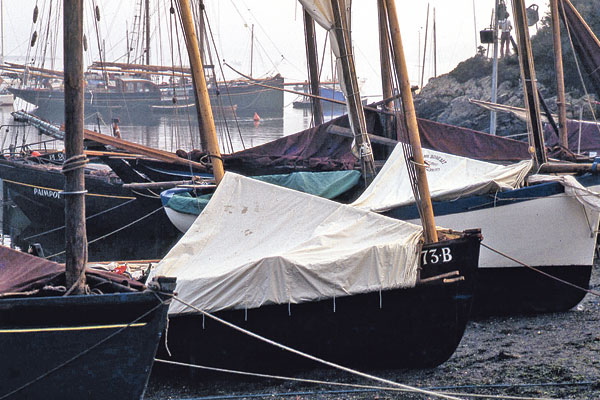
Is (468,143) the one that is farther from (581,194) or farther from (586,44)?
(581,194)

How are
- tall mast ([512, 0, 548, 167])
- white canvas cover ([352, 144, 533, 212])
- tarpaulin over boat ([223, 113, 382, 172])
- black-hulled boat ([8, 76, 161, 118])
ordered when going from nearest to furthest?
white canvas cover ([352, 144, 533, 212]) → tall mast ([512, 0, 548, 167]) → tarpaulin over boat ([223, 113, 382, 172]) → black-hulled boat ([8, 76, 161, 118])

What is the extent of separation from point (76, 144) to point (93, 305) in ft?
4.95

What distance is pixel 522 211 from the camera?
11117 mm

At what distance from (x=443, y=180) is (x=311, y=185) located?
3.03 meters

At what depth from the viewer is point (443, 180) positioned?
498 inches

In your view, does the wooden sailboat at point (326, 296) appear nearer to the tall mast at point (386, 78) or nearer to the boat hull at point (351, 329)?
the boat hull at point (351, 329)

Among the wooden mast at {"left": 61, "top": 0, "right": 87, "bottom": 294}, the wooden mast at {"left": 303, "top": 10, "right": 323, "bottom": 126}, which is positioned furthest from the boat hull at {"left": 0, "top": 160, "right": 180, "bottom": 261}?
the wooden mast at {"left": 61, "top": 0, "right": 87, "bottom": 294}

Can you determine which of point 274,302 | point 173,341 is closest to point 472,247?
point 274,302

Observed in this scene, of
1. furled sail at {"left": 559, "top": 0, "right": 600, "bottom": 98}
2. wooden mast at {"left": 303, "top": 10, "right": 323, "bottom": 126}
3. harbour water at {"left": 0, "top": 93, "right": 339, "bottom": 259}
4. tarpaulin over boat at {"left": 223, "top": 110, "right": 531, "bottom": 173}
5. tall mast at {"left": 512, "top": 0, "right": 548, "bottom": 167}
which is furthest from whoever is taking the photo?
harbour water at {"left": 0, "top": 93, "right": 339, "bottom": 259}

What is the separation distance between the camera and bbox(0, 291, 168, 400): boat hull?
21.2 feet

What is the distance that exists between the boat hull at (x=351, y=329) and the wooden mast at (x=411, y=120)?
Result: 437 millimetres

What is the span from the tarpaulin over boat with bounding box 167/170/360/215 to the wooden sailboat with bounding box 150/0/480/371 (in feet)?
16.9

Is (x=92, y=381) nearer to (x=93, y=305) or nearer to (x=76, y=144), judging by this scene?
(x=93, y=305)

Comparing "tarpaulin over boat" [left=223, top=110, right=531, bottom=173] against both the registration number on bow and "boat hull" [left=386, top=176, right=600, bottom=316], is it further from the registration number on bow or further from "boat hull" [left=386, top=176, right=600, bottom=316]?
the registration number on bow
